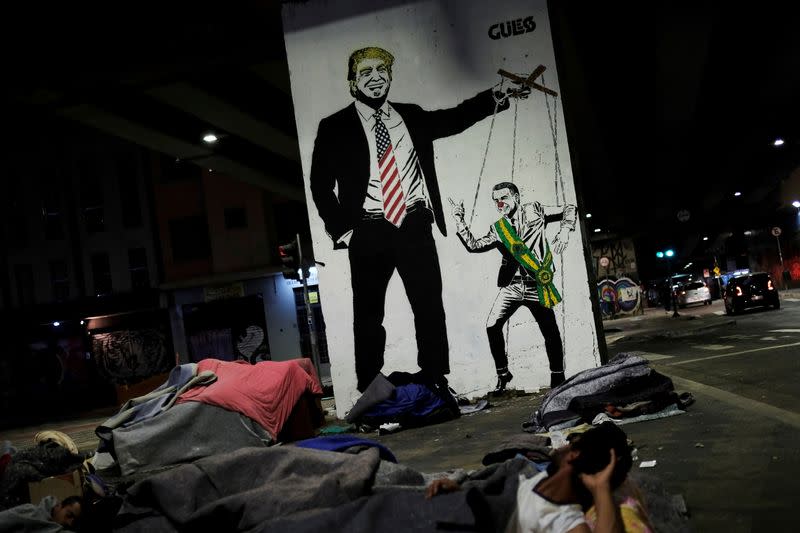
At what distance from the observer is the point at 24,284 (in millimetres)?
34969

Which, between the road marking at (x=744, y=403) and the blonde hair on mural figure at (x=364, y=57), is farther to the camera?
the blonde hair on mural figure at (x=364, y=57)

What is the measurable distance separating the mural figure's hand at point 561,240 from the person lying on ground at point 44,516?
801cm

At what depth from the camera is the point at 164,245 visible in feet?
110

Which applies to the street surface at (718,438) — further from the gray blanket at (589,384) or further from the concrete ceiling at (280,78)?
the concrete ceiling at (280,78)

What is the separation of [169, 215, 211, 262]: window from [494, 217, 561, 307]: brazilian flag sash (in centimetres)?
2501

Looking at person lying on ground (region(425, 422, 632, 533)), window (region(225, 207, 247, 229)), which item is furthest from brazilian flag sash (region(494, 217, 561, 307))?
window (region(225, 207, 247, 229))

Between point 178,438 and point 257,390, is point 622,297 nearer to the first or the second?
point 257,390

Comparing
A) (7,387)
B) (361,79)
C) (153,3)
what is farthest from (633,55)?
(7,387)

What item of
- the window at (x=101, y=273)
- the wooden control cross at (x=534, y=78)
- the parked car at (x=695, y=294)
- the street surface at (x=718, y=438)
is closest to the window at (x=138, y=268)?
the window at (x=101, y=273)

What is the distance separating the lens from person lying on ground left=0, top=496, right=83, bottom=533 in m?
4.16

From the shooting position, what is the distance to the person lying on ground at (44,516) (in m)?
4.16

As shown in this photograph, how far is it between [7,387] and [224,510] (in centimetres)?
3753

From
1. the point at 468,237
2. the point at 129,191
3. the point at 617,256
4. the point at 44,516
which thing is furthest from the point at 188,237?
the point at 617,256

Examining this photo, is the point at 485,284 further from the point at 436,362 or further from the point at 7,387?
the point at 7,387
